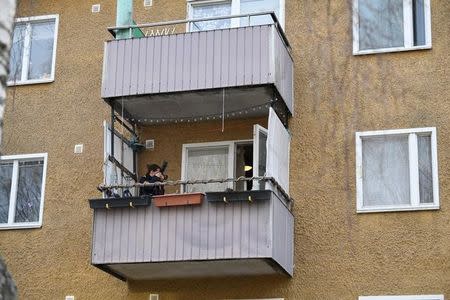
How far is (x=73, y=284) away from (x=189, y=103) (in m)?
3.89

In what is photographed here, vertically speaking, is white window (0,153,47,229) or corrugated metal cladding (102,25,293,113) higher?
corrugated metal cladding (102,25,293,113)

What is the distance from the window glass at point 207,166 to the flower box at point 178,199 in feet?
Result: 4.72

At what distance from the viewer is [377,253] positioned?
15.3 m

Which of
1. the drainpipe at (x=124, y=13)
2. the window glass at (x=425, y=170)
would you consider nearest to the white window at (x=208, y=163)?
the drainpipe at (x=124, y=13)

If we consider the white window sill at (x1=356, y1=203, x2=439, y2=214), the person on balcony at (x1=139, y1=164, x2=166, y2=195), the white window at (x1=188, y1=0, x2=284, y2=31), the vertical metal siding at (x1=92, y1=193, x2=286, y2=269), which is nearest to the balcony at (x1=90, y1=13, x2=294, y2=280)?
the vertical metal siding at (x1=92, y1=193, x2=286, y2=269)

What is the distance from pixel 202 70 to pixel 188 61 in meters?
0.32

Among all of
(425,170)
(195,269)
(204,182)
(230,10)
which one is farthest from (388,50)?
(195,269)

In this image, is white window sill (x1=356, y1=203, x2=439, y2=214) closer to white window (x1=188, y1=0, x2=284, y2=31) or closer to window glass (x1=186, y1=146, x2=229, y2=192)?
window glass (x1=186, y1=146, x2=229, y2=192)

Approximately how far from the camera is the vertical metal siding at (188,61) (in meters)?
15.6

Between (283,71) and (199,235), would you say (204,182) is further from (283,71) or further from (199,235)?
(283,71)

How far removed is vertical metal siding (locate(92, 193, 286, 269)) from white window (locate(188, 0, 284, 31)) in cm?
389

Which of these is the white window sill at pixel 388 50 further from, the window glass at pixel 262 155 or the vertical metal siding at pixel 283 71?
the window glass at pixel 262 155

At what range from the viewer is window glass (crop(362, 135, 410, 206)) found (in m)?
15.7

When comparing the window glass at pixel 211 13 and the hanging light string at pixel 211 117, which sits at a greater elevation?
the window glass at pixel 211 13
